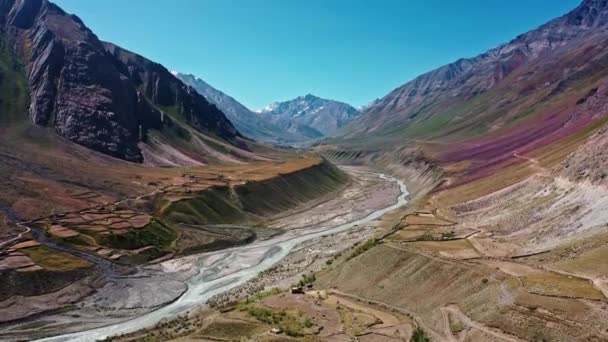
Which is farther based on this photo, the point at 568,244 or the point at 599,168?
the point at 599,168

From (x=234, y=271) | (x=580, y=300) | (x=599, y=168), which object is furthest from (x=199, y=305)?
(x=599, y=168)

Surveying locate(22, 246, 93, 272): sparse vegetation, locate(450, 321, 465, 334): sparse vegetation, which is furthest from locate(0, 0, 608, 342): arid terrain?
locate(22, 246, 93, 272): sparse vegetation

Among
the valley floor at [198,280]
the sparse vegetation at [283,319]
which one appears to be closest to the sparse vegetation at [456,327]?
the sparse vegetation at [283,319]

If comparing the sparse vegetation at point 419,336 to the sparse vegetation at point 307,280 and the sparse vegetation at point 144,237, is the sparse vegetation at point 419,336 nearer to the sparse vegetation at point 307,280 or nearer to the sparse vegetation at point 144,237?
the sparse vegetation at point 307,280

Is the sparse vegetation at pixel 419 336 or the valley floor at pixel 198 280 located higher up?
the sparse vegetation at pixel 419 336

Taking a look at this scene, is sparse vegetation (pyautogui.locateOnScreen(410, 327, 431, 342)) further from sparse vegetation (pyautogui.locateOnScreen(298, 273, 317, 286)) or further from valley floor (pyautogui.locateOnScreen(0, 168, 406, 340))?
valley floor (pyautogui.locateOnScreen(0, 168, 406, 340))

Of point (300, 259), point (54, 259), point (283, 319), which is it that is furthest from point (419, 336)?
point (54, 259)

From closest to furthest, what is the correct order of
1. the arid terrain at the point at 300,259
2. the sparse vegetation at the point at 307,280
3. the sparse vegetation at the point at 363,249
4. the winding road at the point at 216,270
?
the arid terrain at the point at 300,259 < the winding road at the point at 216,270 < the sparse vegetation at the point at 307,280 < the sparse vegetation at the point at 363,249

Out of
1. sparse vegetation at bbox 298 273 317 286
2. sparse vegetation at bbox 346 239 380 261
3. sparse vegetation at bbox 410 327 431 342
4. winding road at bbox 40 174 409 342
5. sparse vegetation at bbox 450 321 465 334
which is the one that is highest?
sparse vegetation at bbox 346 239 380 261

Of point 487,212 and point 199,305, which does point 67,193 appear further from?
point 487,212
